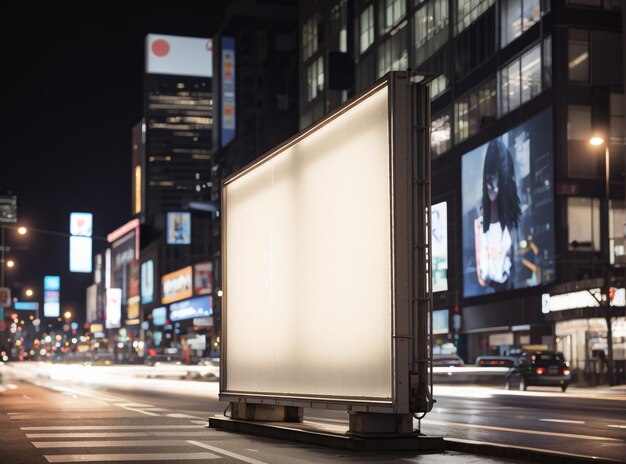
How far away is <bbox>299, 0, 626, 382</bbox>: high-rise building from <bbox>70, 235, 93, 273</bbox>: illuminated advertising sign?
107766mm

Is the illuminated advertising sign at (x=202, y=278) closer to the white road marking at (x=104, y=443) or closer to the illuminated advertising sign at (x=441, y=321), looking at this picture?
the illuminated advertising sign at (x=441, y=321)

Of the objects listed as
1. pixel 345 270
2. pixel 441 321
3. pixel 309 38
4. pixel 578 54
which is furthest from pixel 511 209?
pixel 345 270

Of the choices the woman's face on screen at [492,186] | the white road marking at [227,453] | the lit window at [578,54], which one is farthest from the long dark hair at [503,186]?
the white road marking at [227,453]

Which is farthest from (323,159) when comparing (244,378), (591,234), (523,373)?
(591,234)

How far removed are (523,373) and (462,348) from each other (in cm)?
3446

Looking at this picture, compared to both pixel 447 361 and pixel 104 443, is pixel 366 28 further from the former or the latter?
pixel 104 443

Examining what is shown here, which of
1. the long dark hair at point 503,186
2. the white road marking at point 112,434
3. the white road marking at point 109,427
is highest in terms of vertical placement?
the long dark hair at point 503,186

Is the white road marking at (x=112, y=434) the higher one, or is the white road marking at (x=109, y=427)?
the white road marking at (x=112, y=434)

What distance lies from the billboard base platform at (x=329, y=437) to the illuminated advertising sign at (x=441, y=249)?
50.4 m

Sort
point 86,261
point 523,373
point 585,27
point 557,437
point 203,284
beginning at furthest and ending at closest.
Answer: point 86,261 → point 203,284 → point 585,27 → point 523,373 → point 557,437

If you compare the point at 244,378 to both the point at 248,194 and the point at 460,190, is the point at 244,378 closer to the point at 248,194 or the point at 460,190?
the point at 248,194

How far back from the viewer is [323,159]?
16547mm

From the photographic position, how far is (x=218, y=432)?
19.5 m

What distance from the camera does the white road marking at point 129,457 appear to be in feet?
46.7
